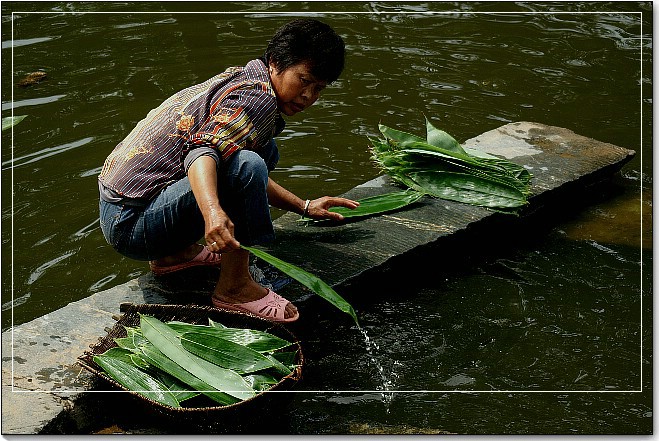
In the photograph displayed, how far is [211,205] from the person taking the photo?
2.93 meters

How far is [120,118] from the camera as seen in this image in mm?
5781

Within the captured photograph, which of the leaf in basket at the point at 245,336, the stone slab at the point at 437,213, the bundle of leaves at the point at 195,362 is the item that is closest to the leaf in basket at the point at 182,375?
the bundle of leaves at the point at 195,362

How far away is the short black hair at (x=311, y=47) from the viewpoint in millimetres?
3213

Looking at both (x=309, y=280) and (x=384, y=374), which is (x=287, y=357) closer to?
(x=309, y=280)

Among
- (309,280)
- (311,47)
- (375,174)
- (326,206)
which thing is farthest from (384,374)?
(375,174)

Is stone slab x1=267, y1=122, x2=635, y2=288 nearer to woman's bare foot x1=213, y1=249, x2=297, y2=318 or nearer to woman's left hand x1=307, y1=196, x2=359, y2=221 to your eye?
woman's left hand x1=307, y1=196, x2=359, y2=221

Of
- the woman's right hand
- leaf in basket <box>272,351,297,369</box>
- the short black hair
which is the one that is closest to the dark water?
leaf in basket <box>272,351,297,369</box>

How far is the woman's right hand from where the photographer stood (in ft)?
9.48

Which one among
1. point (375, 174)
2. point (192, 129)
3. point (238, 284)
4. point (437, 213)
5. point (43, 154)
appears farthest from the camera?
point (43, 154)

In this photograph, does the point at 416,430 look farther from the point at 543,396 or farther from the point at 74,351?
the point at 74,351

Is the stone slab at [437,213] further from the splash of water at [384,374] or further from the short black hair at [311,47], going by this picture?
the short black hair at [311,47]

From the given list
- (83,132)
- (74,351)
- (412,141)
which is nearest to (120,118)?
(83,132)

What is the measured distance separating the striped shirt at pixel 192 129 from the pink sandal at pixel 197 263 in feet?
1.38

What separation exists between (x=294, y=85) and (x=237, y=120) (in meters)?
0.26
